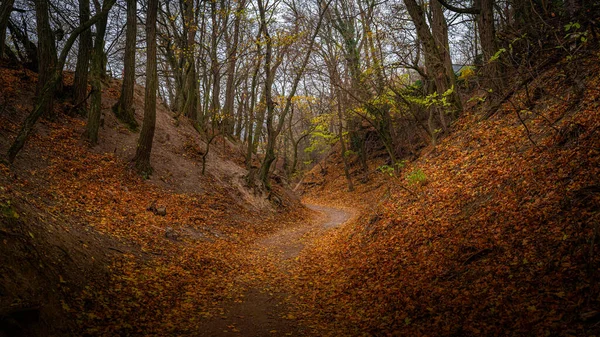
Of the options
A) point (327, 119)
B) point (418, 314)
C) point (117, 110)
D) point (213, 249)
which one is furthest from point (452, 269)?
point (327, 119)

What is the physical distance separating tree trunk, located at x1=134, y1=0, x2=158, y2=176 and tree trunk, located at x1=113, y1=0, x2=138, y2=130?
49.2 inches

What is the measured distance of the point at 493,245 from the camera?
15.8 feet

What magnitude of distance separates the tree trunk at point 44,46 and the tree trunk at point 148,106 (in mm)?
2837

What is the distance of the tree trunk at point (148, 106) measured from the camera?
11.7 meters

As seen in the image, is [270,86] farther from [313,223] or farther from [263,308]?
[263,308]

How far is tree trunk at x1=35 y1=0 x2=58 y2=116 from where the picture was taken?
10.4 metres

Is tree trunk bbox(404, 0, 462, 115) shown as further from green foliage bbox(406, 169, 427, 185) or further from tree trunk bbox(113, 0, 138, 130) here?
tree trunk bbox(113, 0, 138, 130)

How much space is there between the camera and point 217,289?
6.39m

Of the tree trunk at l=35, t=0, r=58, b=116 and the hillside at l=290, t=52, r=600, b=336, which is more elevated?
the tree trunk at l=35, t=0, r=58, b=116

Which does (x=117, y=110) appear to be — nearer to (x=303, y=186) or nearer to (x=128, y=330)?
(x=128, y=330)

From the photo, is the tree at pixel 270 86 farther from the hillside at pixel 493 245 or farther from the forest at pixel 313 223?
the hillside at pixel 493 245

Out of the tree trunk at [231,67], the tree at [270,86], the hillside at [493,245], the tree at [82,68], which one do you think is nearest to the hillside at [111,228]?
the tree at [82,68]

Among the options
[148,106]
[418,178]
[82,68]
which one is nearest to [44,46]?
[82,68]

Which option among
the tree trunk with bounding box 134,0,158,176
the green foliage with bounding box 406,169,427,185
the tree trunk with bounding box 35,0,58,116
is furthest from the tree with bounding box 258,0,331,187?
the tree trunk with bounding box 35,0,58,116
